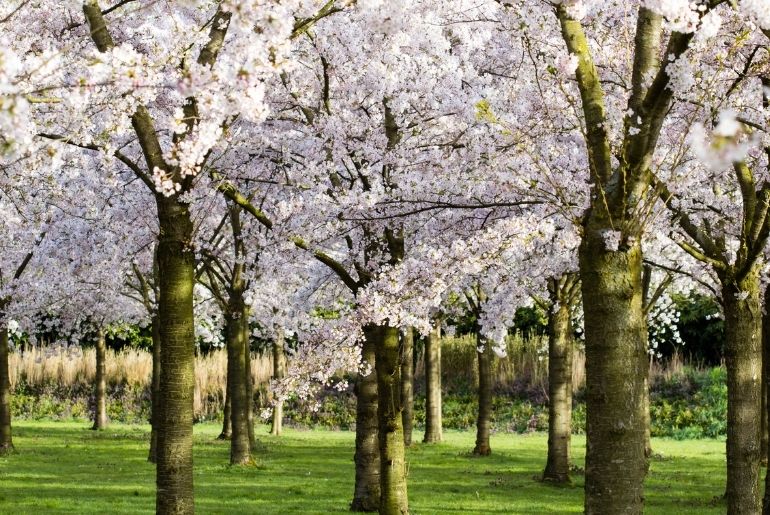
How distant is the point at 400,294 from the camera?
40.7 feet

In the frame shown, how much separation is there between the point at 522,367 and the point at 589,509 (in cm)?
3322

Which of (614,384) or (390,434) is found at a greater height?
(614,384)

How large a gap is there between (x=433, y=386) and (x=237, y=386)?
24.9 ft

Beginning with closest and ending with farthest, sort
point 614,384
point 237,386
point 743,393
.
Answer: point 614,384 < point 743,393 < point 237,386

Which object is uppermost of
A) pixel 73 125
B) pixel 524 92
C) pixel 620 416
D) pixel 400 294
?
pixel 524 92

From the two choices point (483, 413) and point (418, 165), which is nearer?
point (418, 165)

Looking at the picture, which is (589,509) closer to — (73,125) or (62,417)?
(73,125)

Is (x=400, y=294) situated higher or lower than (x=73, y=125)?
lower

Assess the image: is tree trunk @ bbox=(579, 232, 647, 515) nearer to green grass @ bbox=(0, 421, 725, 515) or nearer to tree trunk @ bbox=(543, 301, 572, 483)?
green grass @ bbox=(0, 421, 725, 515)

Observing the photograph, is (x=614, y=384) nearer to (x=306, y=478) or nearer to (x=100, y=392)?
(x=306, y=478)

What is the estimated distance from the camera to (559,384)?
2162 centimetres

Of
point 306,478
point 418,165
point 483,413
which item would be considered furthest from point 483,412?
point 418,165

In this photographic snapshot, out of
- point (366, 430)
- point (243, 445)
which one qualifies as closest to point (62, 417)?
point (243, 445)

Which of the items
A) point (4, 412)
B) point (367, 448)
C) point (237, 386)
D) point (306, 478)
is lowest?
point (306, 478)
